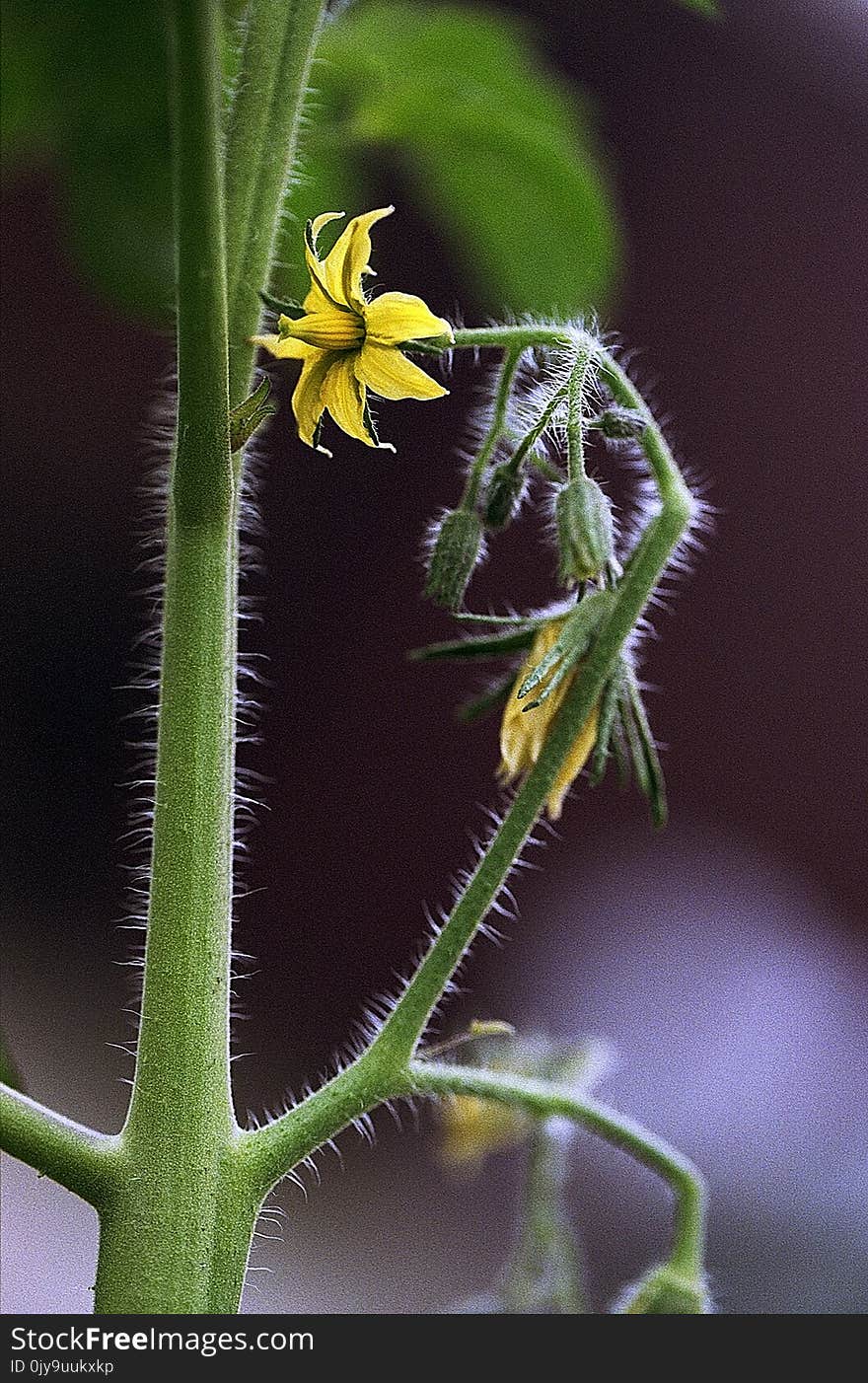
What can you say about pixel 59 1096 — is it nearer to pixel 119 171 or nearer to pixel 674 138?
pixel 119 171

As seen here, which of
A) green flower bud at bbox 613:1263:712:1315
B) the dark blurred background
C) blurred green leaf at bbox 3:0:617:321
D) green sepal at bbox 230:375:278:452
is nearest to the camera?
green sepal at bbox 230:375:278:452

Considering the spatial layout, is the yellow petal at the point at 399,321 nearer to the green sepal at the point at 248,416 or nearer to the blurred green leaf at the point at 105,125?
the green sepal at the point at 248,416

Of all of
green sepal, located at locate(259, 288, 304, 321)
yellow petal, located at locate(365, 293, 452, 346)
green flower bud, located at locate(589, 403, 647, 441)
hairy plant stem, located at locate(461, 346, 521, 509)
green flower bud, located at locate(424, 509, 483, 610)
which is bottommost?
green flower bud, located at locate(424, 509, 483, 610)

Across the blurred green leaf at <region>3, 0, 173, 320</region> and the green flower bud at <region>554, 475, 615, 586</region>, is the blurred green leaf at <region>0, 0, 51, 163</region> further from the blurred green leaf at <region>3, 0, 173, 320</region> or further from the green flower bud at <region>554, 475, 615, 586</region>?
the green flower bud at <region>554, 475, 615, 586</region>

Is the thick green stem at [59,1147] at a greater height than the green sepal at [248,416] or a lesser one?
lesser

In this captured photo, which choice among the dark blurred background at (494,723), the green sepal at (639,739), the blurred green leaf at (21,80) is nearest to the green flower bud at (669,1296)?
the green sepal at (639,739)

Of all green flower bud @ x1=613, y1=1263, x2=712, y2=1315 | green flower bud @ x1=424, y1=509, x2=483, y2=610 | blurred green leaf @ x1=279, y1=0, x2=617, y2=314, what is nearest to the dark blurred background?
blurred green leaf @ x1=279, y1=0, x2=617, y2=314

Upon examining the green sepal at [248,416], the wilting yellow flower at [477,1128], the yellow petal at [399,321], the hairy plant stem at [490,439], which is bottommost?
the wilting yellow flower at [477,1128]

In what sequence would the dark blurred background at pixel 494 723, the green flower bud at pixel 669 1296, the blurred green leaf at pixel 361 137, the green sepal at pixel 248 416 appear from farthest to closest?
the dark blurred background at pixel 494 723 < the blurred green leaf at pixel 361 137 < the green flower bud at pixel 669 1296 < the green sepal at pixel 248 416

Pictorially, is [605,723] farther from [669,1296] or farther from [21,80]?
[21,80]
